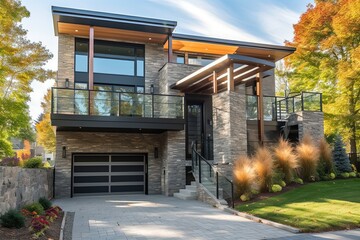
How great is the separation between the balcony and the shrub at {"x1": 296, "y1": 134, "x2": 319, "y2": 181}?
5490mm

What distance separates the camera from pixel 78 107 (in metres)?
14.5

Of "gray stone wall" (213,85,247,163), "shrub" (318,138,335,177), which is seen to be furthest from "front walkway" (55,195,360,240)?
"shrub" (318,138,335,177)

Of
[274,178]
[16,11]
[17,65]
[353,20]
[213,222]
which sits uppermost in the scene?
[353,20]

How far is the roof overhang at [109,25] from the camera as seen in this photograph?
1547 centimetres

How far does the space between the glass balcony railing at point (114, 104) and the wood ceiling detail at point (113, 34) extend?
380 centimetres

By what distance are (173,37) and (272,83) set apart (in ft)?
26.2

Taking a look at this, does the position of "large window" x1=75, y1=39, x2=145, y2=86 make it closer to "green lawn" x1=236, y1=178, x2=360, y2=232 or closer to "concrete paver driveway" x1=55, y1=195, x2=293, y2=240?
"concrete paver driveway" x1=55, y1=195, x2=293, y2=240

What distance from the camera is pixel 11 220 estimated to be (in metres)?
7.04

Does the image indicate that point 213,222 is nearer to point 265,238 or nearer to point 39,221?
point 265,238

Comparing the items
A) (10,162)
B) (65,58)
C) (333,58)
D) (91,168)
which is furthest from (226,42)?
(10,162)

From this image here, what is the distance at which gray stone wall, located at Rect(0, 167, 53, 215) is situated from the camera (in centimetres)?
755

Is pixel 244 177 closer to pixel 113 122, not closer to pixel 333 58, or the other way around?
pixel 113 122

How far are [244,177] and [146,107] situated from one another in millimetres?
6083

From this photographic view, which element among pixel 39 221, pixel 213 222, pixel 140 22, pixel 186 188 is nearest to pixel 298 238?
pixel 213 222
